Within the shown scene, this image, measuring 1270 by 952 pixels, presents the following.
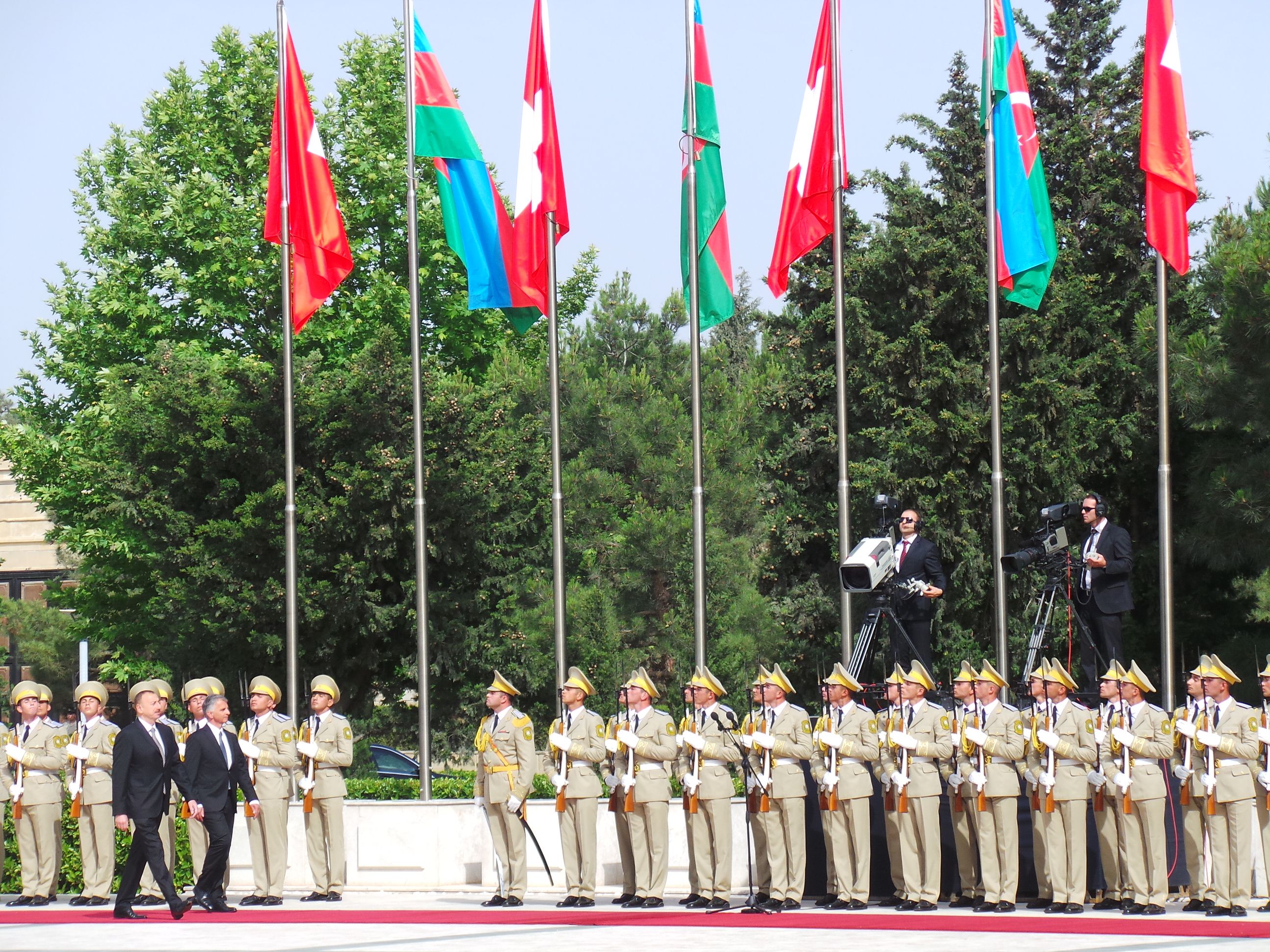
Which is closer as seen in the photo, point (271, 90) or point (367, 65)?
point (271, 90)

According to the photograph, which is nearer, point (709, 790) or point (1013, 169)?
point (709, 790)

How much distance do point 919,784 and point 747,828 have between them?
4.41 ft

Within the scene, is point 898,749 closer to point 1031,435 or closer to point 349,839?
point 349,839

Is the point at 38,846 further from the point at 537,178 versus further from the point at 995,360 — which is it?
the point at 995,360

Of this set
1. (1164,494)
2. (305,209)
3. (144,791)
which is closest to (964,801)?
(1164,494)

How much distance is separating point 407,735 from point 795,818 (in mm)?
16431

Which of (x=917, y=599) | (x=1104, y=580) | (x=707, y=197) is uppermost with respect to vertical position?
(x=707, y=197)

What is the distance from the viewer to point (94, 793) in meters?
13.0

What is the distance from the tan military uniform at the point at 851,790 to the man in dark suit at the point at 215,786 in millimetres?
4464

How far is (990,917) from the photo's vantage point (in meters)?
11.0

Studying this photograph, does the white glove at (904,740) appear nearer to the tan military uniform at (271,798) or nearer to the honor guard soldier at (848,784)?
the honor guard soldier at (848,784)

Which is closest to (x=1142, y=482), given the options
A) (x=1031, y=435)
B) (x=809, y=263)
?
(x=1031, y=435)

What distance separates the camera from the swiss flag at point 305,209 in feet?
54.5

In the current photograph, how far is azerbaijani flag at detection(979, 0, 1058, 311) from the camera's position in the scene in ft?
50.4
